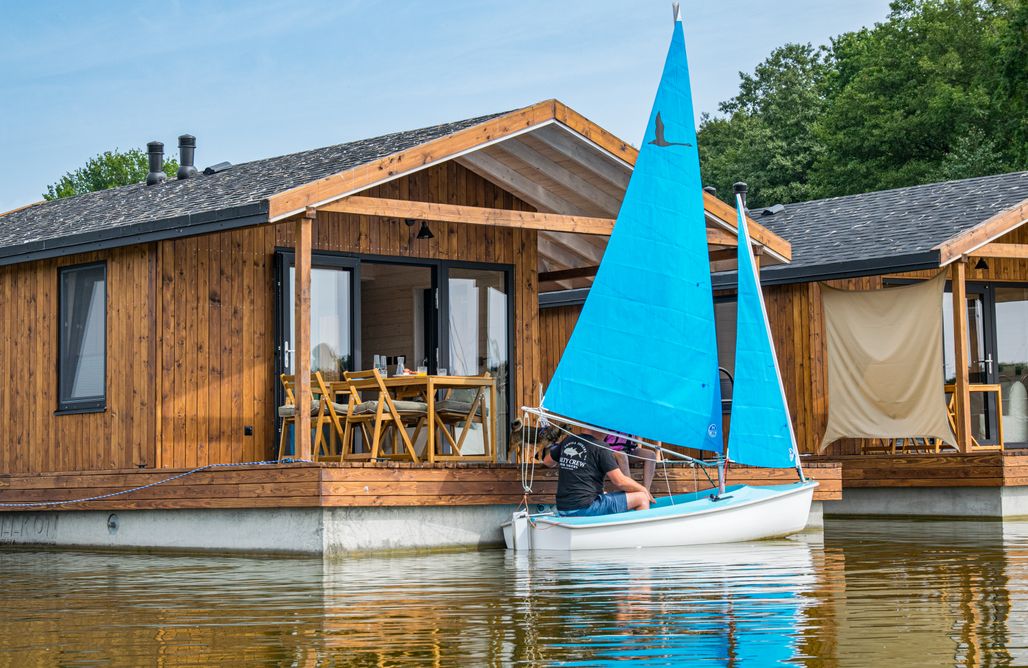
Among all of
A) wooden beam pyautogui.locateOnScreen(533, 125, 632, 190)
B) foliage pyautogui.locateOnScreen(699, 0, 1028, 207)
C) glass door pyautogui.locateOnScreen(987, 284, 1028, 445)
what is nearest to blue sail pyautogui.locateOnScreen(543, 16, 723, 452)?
wooden beam pyautogui.locateOnScreen(533, 125, 632, 190)

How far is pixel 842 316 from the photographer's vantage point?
58.4ft

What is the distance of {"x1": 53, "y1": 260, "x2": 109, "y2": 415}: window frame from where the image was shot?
13.4 meters

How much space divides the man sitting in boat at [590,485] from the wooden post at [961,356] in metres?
5.83

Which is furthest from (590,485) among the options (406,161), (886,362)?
(886,362)

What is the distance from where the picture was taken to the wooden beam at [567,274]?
16.5 m

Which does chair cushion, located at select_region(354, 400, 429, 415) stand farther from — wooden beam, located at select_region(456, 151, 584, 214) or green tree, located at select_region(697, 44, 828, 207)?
green tree, located at select_region(697, 44, 828, 207)

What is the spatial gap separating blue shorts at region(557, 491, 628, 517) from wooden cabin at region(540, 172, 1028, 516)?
590cm

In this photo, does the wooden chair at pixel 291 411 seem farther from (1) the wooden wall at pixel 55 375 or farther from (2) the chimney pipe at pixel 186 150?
(2) the chimney pipe at pixel 186 150

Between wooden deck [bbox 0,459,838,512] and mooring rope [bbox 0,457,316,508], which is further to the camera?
mooring rope [bbox 0,457,316,508]

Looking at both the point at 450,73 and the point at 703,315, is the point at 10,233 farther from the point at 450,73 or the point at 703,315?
the point at 450,73

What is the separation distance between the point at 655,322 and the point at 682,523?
5.40 feet

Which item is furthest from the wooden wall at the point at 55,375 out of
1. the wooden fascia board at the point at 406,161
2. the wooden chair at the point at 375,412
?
the wooden fascia board at the point at 406,161

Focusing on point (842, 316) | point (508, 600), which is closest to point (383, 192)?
point (842, 316)

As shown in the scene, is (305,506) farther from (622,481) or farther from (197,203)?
(197,203)
